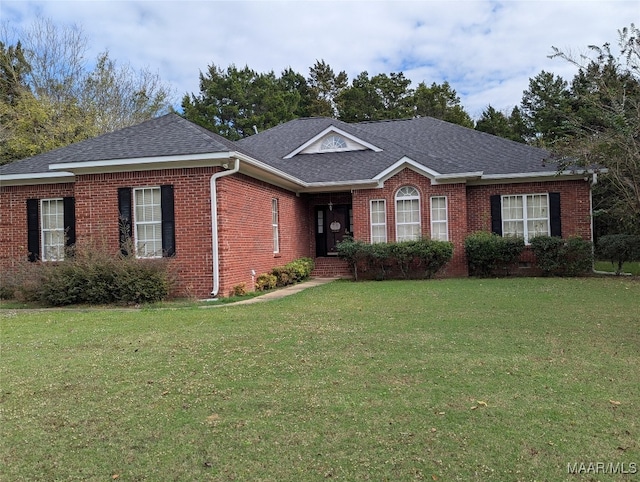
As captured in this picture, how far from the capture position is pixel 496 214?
17016 millimetres

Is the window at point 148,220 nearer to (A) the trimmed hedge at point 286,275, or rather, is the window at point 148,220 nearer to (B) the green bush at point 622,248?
(A) the trimmed hedge at point 286,275

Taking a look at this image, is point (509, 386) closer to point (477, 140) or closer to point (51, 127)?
point (477, 140)

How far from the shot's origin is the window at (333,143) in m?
19.8

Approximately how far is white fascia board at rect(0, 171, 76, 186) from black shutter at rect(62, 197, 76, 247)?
0.62 metres

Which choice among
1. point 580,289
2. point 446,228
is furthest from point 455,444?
point 446,228

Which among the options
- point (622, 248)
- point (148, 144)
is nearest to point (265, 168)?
point (148, 144)

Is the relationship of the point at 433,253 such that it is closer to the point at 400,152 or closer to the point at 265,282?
the point at 400,152

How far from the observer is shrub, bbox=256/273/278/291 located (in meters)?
13.7

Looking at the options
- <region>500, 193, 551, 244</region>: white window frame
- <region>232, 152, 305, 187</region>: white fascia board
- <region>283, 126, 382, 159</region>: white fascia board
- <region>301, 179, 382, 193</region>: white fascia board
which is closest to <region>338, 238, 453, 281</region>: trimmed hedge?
<region>301, 179, 382, 193</region>: white fascia board

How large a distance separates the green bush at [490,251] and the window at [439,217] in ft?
2.69

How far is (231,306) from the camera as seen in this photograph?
10.5 m

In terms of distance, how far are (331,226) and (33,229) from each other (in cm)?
993

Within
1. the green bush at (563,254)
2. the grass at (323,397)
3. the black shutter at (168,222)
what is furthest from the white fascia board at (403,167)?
the grass at (323,397)

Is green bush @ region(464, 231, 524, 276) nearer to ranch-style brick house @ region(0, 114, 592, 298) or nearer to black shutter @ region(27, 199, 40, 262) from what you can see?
ranch-style brick house @ region(0, 114, 592, 298)
